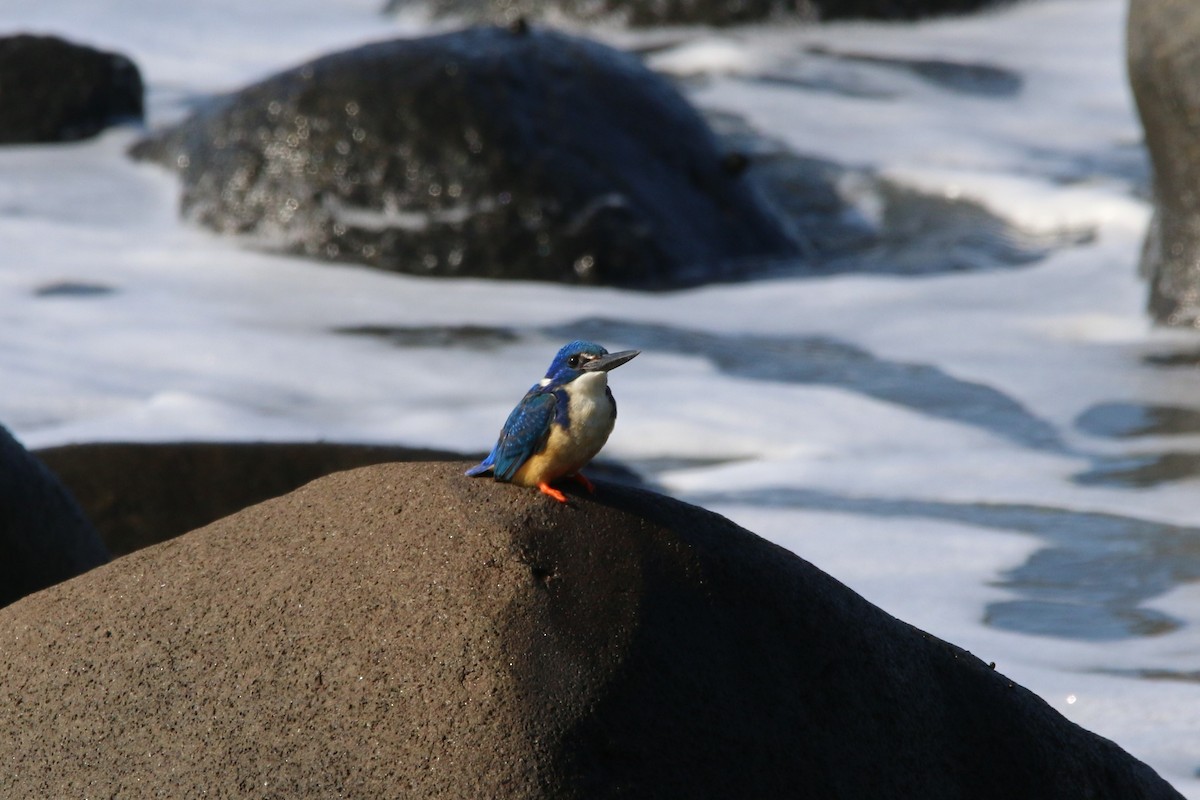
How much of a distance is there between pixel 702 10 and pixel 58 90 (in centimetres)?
614

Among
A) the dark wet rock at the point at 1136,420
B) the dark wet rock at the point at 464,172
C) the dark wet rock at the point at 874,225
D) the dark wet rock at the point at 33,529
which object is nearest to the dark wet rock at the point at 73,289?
the dark wet rock at the point at 464,172

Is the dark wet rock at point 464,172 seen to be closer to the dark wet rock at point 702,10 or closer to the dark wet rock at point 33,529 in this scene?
the dark wet rock at point 33,529

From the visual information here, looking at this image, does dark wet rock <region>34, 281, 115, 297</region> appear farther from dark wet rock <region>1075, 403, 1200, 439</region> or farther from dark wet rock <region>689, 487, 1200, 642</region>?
dark wet rock <region>1075, 403, 1200, 439</region>

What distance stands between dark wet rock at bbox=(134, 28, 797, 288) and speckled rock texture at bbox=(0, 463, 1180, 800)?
5665mm

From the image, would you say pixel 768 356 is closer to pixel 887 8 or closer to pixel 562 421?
pixel 562 421

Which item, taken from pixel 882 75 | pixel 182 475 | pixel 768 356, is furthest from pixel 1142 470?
pixel 882 75

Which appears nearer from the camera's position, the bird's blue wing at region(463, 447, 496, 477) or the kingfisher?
Result: the kingfisher

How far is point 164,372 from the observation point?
7020 millimetres

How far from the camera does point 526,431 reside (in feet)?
8.86

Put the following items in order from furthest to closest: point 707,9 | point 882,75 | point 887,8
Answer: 1. point 887,8
2. point 707,9
3. point 882,75

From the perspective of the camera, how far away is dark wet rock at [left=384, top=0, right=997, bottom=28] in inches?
569

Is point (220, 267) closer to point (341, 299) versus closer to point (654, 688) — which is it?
point (341, 299)

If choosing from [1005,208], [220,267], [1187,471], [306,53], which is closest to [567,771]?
[1187,471]

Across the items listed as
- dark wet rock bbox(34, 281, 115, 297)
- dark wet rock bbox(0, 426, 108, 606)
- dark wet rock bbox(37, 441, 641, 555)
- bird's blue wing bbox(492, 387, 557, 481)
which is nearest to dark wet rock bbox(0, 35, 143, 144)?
dark wet rock bbox(34, 281, 115, 297)
